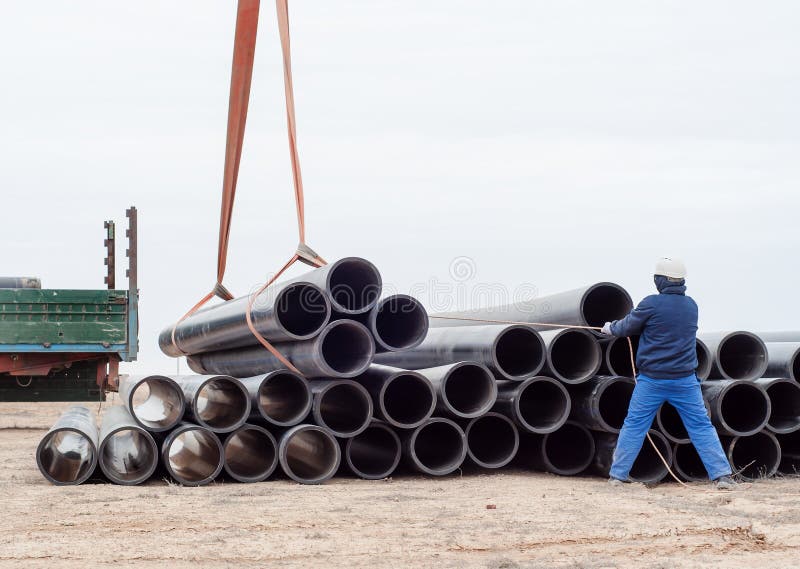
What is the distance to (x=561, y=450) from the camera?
8.44 metres

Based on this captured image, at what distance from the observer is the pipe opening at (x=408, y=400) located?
7.65 m

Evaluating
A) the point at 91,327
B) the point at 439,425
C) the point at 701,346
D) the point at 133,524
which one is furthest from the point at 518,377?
the point at 91,327

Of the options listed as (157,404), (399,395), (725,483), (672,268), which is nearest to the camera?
(725,483)

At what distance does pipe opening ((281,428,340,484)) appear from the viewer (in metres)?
7.50

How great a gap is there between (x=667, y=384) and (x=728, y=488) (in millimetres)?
918

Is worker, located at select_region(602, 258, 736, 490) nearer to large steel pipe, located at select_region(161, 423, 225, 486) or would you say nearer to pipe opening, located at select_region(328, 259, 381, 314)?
pipe opening, located at select_region(328, 259, 381, 314)

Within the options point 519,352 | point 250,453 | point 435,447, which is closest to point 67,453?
point 250,453

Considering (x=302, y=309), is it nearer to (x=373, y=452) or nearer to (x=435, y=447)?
(x=373, y=452)

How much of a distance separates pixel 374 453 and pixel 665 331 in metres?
2.69

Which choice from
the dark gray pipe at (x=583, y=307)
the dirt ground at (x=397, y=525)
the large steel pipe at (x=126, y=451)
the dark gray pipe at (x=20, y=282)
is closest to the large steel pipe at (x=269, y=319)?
the large steel pipe at (x=126, y=451)

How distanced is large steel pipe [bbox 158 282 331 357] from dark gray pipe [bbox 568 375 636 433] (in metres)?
2.30

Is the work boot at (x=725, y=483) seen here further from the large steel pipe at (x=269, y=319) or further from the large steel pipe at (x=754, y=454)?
the large steel pipe at (x=269, y=319)

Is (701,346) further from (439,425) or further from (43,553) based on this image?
(43,553)

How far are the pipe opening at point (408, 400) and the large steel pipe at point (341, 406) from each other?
0.62ft
